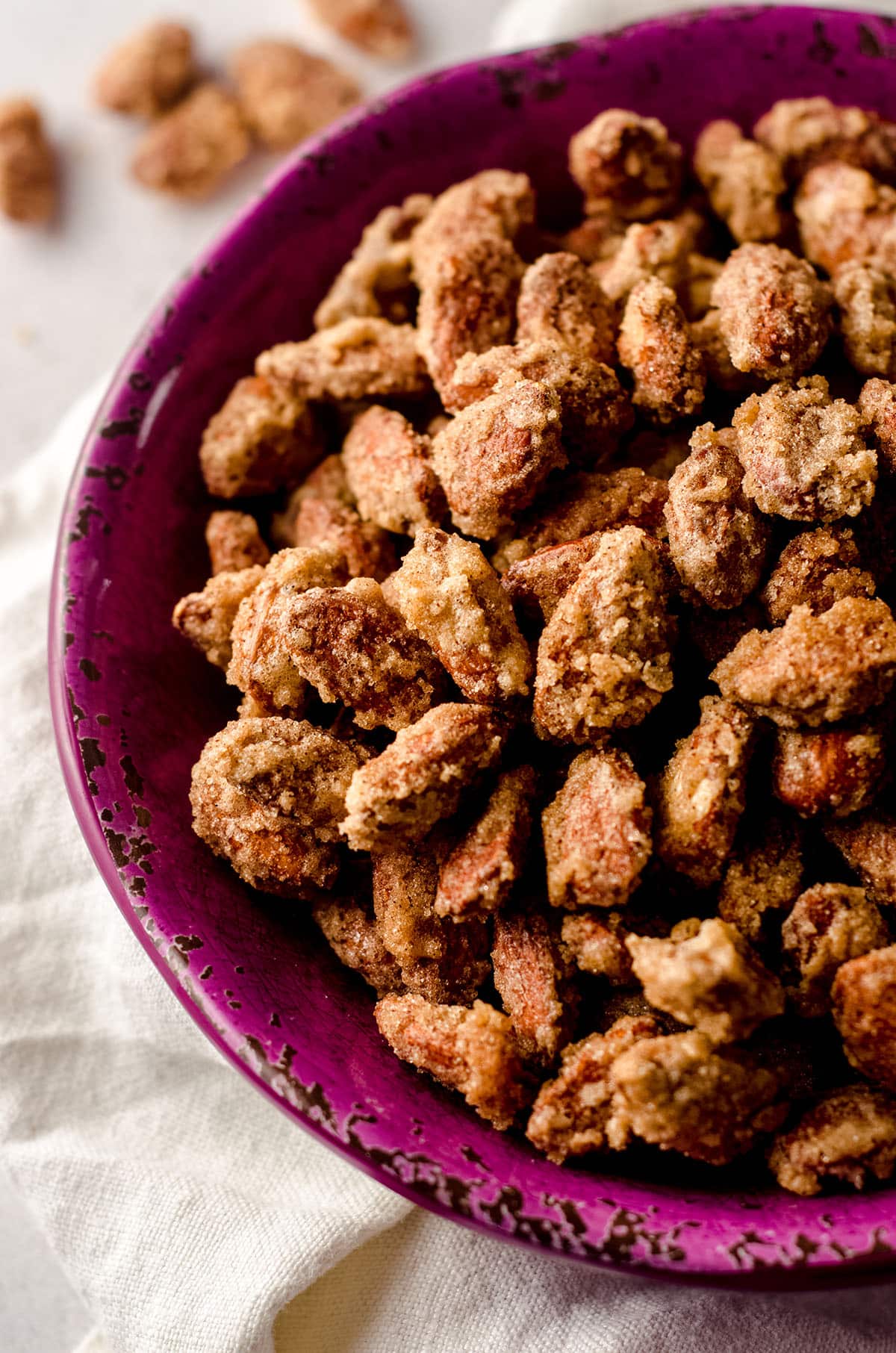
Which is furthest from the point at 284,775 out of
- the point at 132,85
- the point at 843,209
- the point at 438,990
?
the point at 132,85

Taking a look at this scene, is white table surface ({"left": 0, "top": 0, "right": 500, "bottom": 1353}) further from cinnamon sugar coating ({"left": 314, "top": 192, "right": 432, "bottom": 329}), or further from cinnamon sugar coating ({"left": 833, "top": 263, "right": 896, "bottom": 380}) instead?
cinnamon sugar coating ({"left": 833, "top": 263, "right": 896, "bottom": 380})

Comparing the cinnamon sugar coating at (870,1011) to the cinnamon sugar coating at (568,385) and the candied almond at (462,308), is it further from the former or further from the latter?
the candied almond at (462,308)

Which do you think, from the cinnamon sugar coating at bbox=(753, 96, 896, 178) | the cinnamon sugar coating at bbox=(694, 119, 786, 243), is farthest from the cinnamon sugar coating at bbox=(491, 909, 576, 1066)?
the cinnamon sugar coating at bbox=(753, 96, 896, 178)

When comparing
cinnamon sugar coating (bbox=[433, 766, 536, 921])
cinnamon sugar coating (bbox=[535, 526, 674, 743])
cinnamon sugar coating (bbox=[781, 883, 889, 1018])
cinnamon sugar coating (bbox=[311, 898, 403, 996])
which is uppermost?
cinnamon sugar coating (bbox=[535, 526, 674, 743])

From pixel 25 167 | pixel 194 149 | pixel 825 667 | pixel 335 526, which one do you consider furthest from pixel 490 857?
pixel 25 167

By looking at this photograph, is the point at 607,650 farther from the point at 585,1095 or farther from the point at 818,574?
the point at 585,1095
